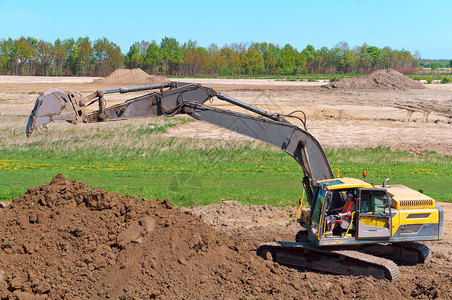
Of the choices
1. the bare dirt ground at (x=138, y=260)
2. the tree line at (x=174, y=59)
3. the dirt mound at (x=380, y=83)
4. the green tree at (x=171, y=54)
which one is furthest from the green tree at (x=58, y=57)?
the bare dirt ground at (x=138, y=260)

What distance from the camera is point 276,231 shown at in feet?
Answer: 50.7

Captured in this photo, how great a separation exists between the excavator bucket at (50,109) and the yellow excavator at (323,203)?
0.02 metres

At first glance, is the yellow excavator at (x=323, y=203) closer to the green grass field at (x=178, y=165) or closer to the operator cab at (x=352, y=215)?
the operator cab at (x=352, y=215)

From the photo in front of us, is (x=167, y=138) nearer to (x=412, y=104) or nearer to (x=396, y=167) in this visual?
(x=396, y=167)

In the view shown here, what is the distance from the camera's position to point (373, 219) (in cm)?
1185

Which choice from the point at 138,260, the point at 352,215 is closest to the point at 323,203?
the point at 352,215

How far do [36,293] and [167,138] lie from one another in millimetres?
20123

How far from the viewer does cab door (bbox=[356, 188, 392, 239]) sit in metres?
11.8

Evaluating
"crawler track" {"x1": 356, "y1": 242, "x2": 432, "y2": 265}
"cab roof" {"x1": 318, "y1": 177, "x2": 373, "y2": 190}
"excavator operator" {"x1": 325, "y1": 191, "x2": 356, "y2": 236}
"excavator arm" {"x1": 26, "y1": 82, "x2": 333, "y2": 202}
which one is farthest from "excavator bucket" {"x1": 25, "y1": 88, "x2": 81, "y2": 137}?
"crawler track" {"x1": 356, "y1": 242, "x2": 432, "y2": 265}

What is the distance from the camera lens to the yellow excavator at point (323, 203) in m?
11.8

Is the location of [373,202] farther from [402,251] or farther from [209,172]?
[209,172]

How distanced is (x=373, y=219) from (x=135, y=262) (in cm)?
524

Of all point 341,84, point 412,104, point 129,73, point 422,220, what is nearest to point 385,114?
point 412,104

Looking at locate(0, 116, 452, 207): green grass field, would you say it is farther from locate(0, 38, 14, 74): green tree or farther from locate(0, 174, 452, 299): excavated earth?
locate(0, 38, 14, 74): green tree
